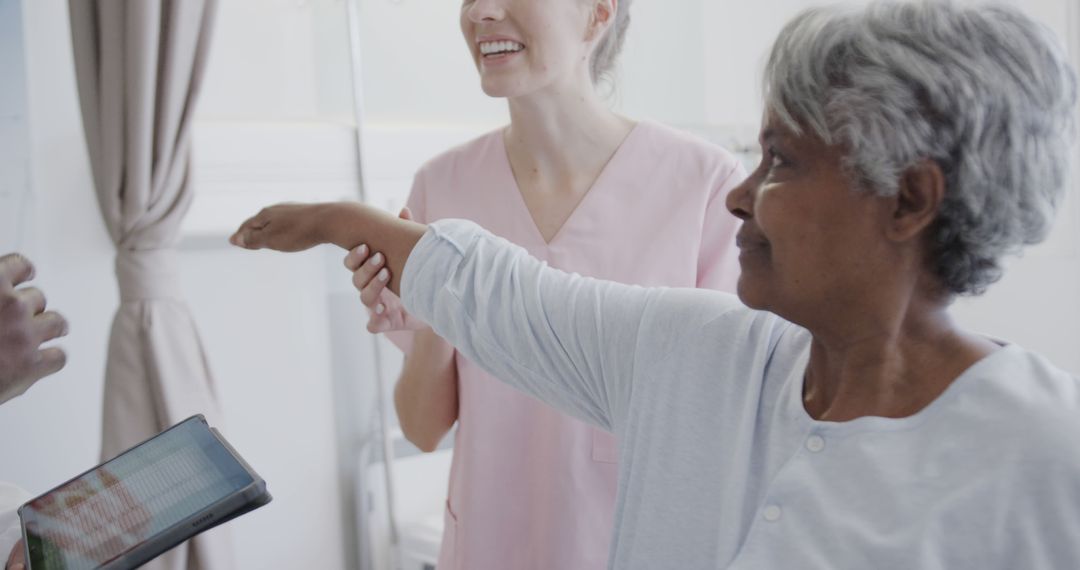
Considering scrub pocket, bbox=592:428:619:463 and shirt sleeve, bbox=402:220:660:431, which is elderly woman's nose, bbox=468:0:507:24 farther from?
scrub pocket, bbox=592:428:619:463

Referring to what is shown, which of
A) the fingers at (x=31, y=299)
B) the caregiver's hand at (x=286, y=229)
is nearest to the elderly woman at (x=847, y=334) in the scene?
the caregiver's hand at (x=286, y=229)

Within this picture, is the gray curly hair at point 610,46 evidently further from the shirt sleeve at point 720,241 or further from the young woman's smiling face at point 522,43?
the shirt sleeve at point 720,241

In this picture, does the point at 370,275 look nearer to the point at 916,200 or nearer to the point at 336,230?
the point at 336,230

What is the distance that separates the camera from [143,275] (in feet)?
6.65

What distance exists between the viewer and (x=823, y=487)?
948 millimetres

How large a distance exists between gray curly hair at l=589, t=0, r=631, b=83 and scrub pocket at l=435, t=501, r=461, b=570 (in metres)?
0.67

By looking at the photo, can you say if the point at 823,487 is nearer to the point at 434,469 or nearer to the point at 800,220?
the point at 800,220

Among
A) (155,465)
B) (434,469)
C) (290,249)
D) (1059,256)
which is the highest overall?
(290,249)

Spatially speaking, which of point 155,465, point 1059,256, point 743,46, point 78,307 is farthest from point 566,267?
point 1059,256

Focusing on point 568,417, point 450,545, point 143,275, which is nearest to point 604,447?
point 568,417

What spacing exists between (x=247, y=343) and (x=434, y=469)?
2.06 feet

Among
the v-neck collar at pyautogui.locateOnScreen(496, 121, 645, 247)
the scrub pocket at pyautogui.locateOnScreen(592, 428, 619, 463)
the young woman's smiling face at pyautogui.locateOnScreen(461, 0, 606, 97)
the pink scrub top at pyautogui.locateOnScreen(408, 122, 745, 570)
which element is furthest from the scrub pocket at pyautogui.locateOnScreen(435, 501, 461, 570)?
the young woman's smiling face at pyautogui.locateOnScreen(461, 0, 606, 97)

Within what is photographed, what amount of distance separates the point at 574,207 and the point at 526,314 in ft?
1.32

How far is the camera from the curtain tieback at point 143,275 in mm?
2023
